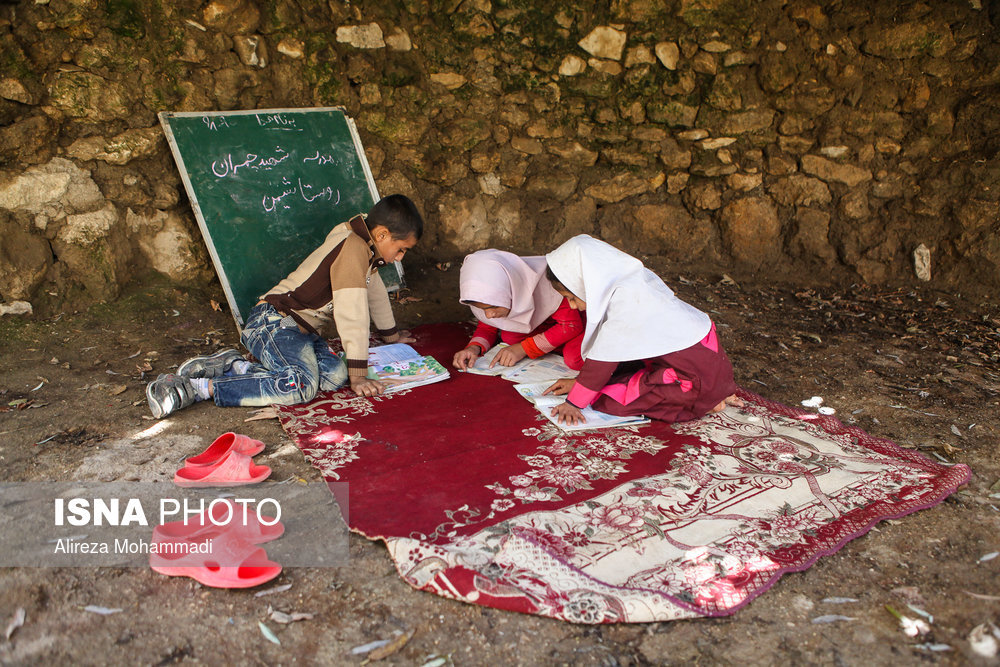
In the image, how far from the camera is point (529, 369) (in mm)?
3666

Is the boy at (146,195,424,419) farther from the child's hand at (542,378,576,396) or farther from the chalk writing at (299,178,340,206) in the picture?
the chalk writing at (299,178,340,206)

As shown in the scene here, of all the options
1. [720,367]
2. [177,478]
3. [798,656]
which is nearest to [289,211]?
[177,478]

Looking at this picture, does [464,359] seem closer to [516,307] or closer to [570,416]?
[516,307]

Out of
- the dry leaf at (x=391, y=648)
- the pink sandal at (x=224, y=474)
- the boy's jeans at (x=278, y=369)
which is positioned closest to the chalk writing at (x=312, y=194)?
the boy's jeans at (x=278, y=369)

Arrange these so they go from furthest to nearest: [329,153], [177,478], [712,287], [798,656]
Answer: [712,287] → [329,153] → [177,478] → [798,656]

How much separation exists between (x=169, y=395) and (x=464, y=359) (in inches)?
57.8

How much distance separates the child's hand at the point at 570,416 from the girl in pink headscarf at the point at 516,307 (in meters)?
0.57

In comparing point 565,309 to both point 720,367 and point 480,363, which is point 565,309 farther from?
point 720,367

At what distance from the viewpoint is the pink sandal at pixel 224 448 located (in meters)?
2.56

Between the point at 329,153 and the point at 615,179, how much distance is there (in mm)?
2167

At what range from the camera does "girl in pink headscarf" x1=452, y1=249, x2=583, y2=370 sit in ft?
11.9

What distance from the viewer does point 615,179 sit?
5.18 meters

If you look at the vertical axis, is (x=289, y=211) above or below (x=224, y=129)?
below

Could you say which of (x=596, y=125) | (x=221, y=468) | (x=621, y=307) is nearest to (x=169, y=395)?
(x=221, y=468)
